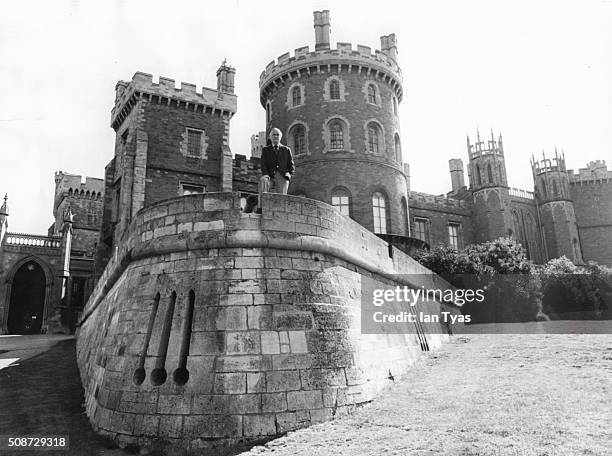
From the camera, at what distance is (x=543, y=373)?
8.95 metres

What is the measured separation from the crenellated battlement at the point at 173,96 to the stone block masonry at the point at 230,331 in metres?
15.3

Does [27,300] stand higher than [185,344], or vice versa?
[27,300]

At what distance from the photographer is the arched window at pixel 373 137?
965 inches

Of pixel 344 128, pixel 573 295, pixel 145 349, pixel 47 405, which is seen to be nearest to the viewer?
pixel 145 349

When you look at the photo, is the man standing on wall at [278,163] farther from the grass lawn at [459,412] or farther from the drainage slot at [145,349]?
the grass lawn at [459,412]

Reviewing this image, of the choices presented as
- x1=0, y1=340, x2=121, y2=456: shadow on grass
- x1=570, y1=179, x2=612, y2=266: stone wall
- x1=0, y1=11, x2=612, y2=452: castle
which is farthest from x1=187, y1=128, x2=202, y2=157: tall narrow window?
x1=570, y1=179, x2=612, y2=266: stone wall

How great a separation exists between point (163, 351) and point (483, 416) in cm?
479

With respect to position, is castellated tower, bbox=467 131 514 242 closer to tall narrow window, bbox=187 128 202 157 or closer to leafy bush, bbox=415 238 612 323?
leafy bush, bbox=415 238 612 323

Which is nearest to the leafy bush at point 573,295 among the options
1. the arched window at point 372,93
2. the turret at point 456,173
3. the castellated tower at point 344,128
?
the castellated tower at point 344,128

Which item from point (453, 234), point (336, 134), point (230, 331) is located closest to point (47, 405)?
point (230, 331)

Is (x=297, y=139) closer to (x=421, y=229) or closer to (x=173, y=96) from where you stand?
(x=173, y=96)

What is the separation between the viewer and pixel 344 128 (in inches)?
952

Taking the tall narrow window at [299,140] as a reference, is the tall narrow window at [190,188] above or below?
below

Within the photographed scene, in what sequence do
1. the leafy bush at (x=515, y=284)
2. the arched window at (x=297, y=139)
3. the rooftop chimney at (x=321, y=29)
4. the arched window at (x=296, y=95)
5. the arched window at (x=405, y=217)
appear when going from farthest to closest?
1. the rooftop chimney at (x=321, y=29)
2. the arched window at (x=296, y=95)
3. the arched window at (x=405, y=217)
4. the arched window at (x=297, y=139)
5. the leafy bush at (x=515, y=284)
